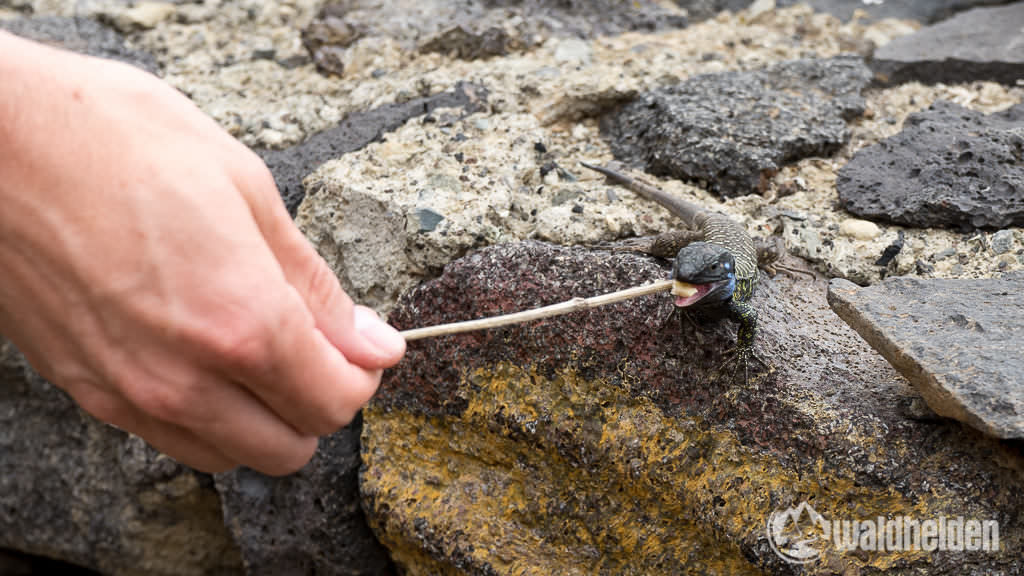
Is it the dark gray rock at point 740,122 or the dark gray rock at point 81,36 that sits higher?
the dark gray rock at point 740,122

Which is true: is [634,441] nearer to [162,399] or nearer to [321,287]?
[321,287]

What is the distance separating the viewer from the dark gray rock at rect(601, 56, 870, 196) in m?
2.65

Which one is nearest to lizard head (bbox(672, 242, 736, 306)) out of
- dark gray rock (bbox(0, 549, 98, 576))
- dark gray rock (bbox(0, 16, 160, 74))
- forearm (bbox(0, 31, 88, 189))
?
forearm (bbox(0, 31, 88, 189))

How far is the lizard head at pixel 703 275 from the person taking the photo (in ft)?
6.32

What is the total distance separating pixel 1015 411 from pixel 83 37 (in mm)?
3673

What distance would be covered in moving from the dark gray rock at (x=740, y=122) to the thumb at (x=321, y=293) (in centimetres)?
151

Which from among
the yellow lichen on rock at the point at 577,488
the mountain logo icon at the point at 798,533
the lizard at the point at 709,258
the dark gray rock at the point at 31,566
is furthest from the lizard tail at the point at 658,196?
the dark gray rock at the point at 31,566

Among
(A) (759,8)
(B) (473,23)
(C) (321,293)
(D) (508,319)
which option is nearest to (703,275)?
(D) (508,319)

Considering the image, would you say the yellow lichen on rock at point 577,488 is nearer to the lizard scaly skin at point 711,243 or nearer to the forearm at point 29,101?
the lizard scaly skin at point 711,243

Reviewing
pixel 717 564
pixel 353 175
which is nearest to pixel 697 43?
pixel 353 175

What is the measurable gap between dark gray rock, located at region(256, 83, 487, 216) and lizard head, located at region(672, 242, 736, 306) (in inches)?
48.3

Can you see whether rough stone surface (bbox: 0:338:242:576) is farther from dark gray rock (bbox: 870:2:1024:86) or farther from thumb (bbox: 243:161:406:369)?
dark gray rock (bbox: 870:2:1024:86)

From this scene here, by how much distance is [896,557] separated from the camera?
181cm

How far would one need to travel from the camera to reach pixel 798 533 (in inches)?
72.7
